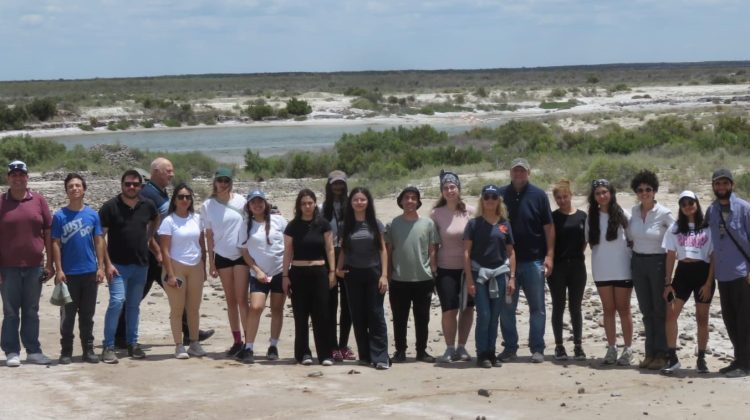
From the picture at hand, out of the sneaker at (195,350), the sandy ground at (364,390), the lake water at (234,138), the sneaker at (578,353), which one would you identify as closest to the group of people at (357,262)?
the sneaker at (578,353)

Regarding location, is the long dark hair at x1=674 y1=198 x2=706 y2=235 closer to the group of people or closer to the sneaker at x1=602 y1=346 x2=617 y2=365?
the group of people

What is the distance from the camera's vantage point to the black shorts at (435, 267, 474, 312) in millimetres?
10070

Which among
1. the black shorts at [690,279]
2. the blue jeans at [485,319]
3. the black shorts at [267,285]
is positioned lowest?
the blue jeans at [485,319]

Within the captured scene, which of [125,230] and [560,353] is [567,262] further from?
[125,230]

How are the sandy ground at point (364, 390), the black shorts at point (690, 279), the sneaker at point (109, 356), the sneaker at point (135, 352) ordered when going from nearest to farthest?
1. the sandy ground at point (364, 390)
2. the black shorts at point (690, 279)
3. the sneaker at point (109, 356)
4. the sneaker at point (135, 352)

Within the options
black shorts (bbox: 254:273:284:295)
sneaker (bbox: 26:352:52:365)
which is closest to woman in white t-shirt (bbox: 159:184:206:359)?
black shorts (bbox: 254:273:284:295)

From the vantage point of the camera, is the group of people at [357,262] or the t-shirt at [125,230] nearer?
the group of people at [357,262]

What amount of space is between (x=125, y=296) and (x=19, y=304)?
36.0 inches

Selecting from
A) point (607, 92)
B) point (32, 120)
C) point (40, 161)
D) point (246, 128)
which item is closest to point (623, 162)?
point (40, 161)

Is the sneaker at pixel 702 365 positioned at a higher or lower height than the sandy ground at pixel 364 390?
higher

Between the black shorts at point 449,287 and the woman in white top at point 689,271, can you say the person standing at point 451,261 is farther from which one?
the woman in white top at point 689,271

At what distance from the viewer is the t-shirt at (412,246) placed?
998cm

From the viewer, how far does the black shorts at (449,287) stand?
33.0 ft

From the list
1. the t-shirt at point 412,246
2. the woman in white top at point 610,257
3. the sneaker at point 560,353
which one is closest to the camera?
the woman in white top at point 610,257
